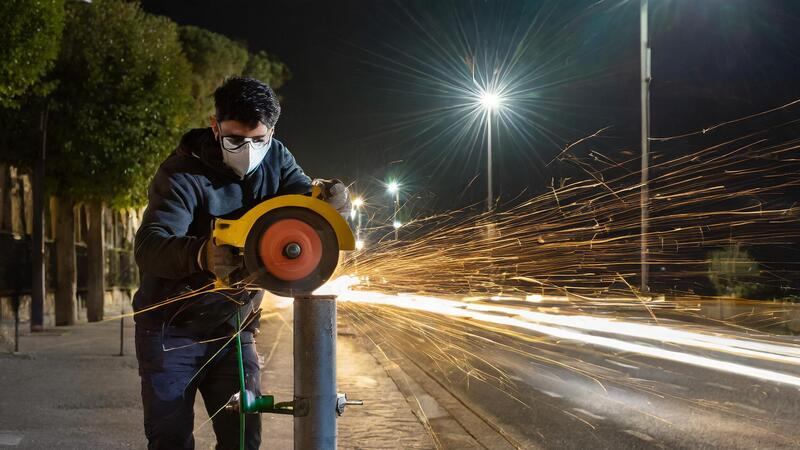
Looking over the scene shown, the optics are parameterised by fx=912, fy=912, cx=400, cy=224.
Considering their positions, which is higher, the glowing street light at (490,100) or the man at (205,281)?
the glowing street light at (490,100)

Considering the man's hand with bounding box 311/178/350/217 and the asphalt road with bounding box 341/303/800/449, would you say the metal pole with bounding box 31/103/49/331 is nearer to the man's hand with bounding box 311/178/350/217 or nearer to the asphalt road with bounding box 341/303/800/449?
the asphalt road with bounding box 341/303/800/449

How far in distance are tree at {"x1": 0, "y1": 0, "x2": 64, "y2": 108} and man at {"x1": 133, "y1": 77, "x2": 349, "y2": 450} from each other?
417 inches

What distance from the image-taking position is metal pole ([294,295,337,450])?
2.53 meters

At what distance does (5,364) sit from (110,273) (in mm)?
15843

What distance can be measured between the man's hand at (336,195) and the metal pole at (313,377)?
0.42 meters

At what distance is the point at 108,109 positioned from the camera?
18109mm

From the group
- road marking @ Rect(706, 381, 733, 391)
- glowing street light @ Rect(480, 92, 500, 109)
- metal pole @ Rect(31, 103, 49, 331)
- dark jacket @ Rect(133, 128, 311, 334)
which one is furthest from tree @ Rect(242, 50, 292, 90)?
dark jacket @ Rect(133, 128, 311, 334)

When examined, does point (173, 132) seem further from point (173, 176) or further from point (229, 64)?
point (173, 176)

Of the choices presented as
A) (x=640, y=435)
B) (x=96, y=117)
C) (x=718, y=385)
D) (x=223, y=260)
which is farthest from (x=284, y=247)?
(x=96, y=117)

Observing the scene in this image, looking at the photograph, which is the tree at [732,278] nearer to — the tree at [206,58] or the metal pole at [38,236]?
the tree at [206,58]

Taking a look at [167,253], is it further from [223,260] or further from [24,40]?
[24,40]

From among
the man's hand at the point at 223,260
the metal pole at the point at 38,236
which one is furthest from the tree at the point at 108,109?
the man's hand at the point at 223,260

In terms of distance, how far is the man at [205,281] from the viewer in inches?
121

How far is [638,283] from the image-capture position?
24.2 meters
